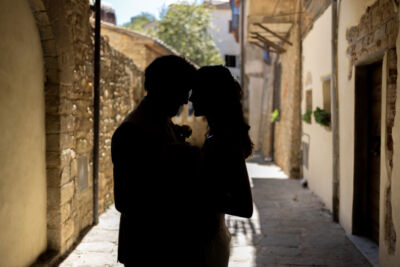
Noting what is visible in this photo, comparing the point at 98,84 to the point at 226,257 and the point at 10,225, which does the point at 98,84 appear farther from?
the point at 226,257

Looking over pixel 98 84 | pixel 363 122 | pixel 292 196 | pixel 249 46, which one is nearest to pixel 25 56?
pixel 98 84

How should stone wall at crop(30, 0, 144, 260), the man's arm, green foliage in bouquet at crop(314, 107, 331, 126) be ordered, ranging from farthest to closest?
green foliage in bouquet at crop(314, 107, 331, 126)
stone wall at crop(30, 0, 144, 260)
the man's arm

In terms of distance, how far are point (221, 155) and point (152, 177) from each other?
31cm

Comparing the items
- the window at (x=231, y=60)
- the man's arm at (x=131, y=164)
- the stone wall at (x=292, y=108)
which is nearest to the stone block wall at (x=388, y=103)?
the man's arm at (x=131, y=164)

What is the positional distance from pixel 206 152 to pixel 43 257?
286 cm

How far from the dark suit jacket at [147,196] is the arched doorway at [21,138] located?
1.86 m

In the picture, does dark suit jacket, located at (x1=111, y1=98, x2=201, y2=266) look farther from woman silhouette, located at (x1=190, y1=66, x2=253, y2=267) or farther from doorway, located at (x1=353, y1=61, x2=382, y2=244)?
doorway, located at (x1=353, y1=61, x2=382, y2=244)

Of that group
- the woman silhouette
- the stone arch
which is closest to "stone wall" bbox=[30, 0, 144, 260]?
the stone arch

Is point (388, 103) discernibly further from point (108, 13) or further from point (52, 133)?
point (108, 13)

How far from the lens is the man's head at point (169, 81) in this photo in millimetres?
1677

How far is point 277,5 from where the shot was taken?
9734 mm

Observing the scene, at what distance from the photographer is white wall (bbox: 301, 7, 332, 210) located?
659 centimetres

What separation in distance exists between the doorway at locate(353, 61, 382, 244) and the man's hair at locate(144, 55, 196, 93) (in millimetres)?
3413

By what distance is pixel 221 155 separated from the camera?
5.41ft
